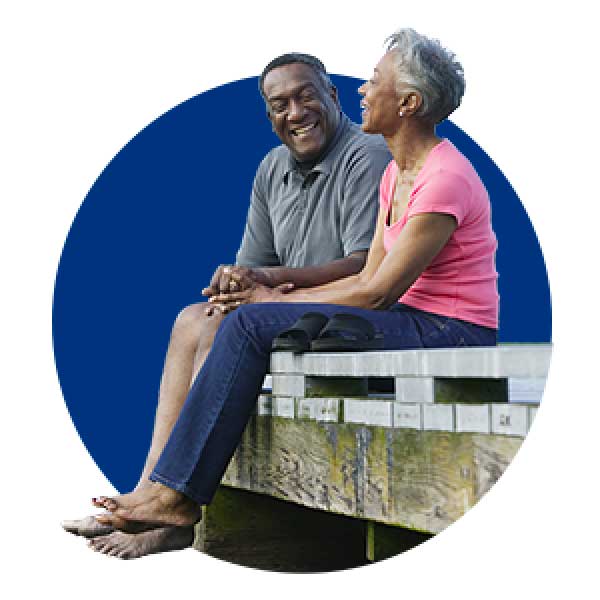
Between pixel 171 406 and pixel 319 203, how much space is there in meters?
1.29

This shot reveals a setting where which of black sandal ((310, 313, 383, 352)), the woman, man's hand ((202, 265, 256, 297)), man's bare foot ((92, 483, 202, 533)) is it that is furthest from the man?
black sandal ((310, 313, 383, 352))

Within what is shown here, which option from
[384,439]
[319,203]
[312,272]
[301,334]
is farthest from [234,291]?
[384,439]

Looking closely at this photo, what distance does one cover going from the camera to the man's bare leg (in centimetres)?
424

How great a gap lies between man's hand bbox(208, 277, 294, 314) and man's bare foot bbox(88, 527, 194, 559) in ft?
2.89

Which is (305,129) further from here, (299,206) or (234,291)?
(234,291)

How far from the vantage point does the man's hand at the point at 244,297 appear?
14.3 ft

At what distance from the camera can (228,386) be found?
156 inches

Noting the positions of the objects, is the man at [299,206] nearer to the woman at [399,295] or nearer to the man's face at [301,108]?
the man's face at [301,108]

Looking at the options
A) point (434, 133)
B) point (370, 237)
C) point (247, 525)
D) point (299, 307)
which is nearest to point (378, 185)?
point (370, 237)

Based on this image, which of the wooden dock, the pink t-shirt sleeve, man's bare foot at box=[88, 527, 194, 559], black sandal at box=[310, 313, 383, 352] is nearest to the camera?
the wooden dock

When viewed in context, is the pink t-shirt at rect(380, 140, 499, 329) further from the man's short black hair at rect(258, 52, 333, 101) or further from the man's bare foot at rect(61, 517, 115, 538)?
the man's bare foot at rect(61, 517, 115, 538)

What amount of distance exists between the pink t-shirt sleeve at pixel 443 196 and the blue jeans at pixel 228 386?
0.40 metres

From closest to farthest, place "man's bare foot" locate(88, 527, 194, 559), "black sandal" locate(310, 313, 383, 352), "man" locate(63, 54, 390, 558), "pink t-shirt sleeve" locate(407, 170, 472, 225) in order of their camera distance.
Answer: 1. "black sandal" locate(310, 313, 383, 352)
2. "pink t-shirt sleeve" locate(407, 170, 472, 225)
3. "man's bare foot" locate(88, 527, 194, 559)
4. "man" locate(63, 54, 390, 558)

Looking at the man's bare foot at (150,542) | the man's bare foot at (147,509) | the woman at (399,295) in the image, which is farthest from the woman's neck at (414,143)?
the man's bare foot at (150,542)
